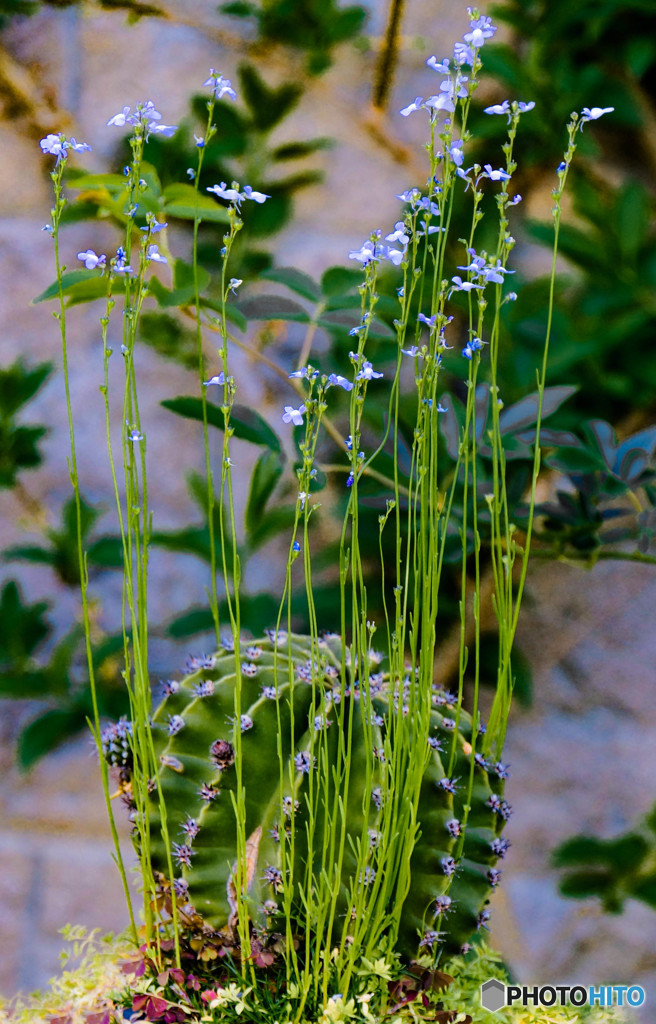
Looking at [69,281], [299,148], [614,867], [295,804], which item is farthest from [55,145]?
[614,867]

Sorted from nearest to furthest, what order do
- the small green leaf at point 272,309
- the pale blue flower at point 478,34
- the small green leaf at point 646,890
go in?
the pale blue flower at point 478,34, the small green leaf at point 272,309, the small green leaf at point 646,890

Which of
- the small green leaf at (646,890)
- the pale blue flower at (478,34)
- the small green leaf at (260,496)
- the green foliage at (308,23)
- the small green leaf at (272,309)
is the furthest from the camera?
the green foliage at (308,23)

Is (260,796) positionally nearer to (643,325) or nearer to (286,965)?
(286,965)

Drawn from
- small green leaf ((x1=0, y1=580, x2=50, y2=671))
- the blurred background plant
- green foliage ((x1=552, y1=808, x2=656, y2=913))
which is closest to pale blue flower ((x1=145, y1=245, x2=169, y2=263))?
the blurred background plant

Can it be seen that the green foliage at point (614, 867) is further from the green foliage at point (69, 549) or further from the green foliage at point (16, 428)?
the green foliage at point (16, 428)

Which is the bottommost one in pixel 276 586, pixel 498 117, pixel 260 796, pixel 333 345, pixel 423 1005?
pixel 423 1005

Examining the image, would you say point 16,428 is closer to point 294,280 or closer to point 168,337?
point 168,337

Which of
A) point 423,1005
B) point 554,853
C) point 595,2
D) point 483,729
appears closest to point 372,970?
point 423,1005

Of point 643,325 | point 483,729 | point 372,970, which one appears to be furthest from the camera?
point 643,325

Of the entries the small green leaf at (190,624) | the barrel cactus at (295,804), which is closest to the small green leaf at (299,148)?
the small green leaf at (190,624)
